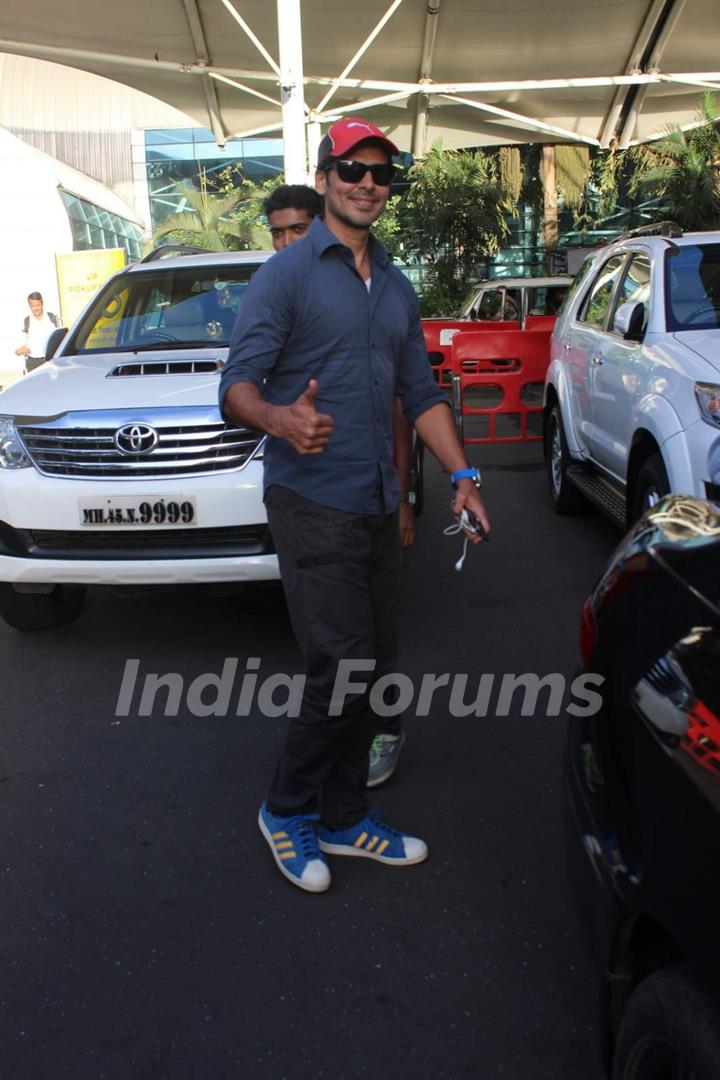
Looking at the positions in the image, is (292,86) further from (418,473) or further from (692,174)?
(692,174)

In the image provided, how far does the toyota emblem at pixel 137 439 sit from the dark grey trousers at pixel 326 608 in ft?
5.93

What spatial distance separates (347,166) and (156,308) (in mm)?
3657

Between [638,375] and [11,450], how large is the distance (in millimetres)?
3238

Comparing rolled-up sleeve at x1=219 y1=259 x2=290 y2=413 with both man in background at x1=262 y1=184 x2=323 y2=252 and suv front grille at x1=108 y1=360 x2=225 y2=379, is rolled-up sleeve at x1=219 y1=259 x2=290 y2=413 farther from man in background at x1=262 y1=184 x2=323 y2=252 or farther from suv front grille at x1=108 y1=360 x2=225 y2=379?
man in background at x1=262 y1=184 x2=323 y2=252

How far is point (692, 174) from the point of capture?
2030 cm

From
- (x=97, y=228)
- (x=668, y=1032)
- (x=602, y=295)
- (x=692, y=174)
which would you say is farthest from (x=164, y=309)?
(x=97, y=228)

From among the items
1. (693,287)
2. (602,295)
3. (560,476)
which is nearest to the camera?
(693,287)

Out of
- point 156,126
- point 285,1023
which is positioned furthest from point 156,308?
point 156,126

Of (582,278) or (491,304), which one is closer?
(582,278)

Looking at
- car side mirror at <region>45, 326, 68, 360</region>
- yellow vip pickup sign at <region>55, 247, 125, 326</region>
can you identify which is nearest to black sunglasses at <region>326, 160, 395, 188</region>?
car side mirror at <region>45, 326, 68, 360</region>

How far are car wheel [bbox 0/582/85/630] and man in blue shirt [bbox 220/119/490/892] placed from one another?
8.40ft

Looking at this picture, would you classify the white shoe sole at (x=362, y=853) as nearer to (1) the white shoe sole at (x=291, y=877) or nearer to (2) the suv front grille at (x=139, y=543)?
(1) the white shoe sole at (x=291, y=877)

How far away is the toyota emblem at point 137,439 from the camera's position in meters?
4.80

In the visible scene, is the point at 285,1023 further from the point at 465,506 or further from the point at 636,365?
the point at 636,365
